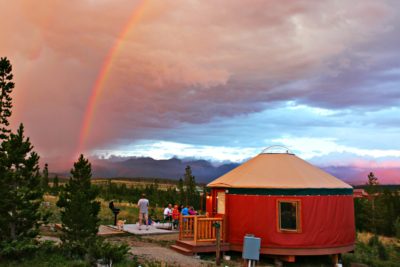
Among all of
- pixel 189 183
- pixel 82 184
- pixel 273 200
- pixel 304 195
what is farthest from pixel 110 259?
pixel 189 183

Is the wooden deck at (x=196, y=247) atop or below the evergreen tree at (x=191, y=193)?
below

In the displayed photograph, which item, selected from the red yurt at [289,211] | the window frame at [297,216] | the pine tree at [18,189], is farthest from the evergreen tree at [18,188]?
the window frame at [297,216]

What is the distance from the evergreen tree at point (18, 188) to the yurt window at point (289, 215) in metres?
7.15

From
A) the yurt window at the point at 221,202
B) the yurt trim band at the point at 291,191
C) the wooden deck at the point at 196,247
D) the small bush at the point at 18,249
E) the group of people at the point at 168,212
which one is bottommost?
the wooden deck at the point at 196,247

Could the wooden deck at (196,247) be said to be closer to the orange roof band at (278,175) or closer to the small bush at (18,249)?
the orange roof band at (278,175)

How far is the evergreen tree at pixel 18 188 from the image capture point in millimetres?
10328

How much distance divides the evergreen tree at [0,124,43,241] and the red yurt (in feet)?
19.9

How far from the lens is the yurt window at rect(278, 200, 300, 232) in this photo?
12.5 metres

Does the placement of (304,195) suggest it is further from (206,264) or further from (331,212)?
(206,264)

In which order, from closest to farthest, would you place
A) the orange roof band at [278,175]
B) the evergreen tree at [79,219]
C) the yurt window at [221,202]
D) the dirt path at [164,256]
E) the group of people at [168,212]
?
the evergreen tree at [79,219] < the dirt path at [164,256] < the orange roof band at [278,175] < the yurt window at [221,202] < the group of people at [168,212]

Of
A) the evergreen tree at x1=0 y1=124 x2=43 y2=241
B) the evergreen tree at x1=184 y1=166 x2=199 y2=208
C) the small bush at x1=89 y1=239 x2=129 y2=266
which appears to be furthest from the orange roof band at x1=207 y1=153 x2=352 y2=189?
the evergreen tree at x1=184 y1=166 x2=199 y2=208

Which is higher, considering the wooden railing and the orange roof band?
the orange roof band

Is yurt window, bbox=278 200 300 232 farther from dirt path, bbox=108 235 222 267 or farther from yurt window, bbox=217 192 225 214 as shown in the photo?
dirt path, bbox=108 235 222 267

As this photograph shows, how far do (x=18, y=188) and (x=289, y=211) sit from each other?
8.07 m
